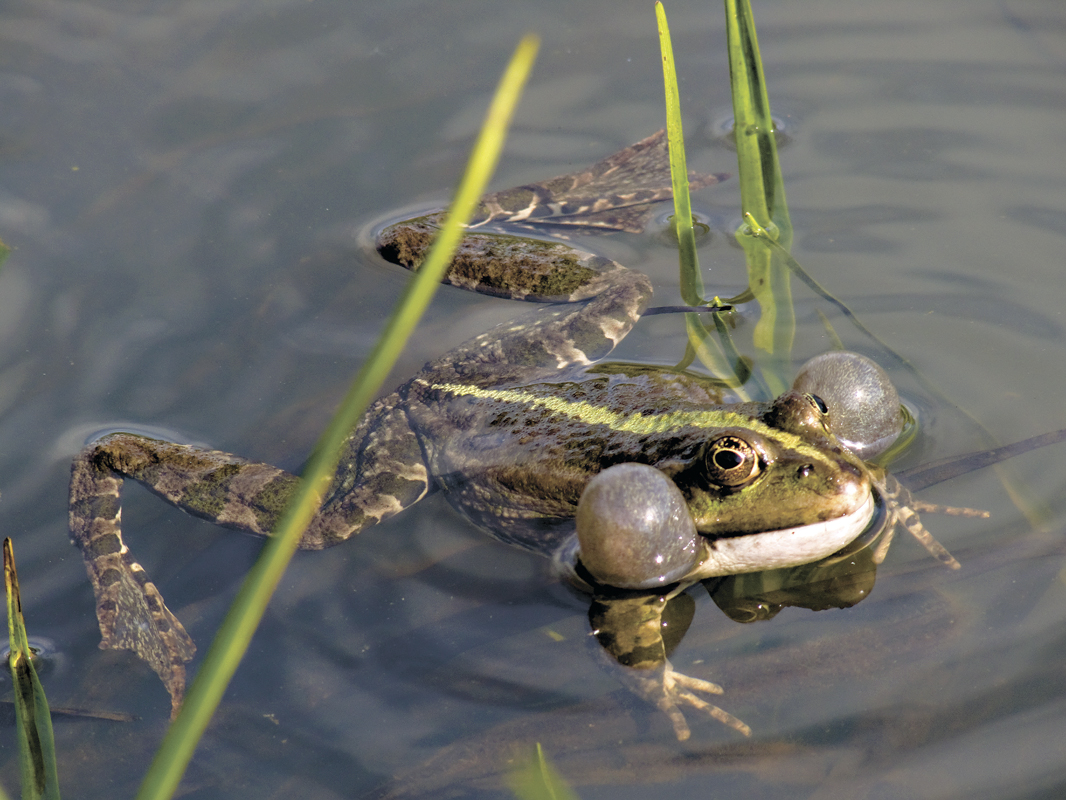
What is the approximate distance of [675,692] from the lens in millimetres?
3209

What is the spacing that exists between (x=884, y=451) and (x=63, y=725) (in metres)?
3.65

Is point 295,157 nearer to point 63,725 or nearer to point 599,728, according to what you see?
point 63,725

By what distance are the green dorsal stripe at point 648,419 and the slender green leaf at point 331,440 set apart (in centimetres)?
226

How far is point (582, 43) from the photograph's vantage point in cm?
577

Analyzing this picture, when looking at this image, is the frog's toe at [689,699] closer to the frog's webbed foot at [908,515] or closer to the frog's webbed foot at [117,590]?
the frog's webbed foot at [908,515]

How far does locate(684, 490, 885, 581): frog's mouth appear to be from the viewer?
3197 mm

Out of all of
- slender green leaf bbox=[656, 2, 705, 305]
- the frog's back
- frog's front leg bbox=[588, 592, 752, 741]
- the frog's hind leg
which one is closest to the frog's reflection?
frog's front leg bbox=[588, 592, 752, 741]

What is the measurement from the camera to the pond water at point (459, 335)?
316 cm

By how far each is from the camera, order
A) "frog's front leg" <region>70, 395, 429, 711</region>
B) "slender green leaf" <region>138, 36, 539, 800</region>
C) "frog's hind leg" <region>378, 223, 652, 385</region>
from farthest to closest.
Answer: "frog's hind leg" <region>378, 223, 652, 385</region>, "frog's front leg" <region>70, 395, 429, 711</region>, "slender green leaf" <region>138, 36, 539, 800</region>

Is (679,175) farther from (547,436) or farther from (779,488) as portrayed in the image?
(779,488)

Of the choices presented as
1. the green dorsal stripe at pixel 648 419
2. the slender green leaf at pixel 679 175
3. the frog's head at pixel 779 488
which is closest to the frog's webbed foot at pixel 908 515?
the frog's head at pixel 779 488

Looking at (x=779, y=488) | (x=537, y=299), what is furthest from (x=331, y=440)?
(x=537, y=299)

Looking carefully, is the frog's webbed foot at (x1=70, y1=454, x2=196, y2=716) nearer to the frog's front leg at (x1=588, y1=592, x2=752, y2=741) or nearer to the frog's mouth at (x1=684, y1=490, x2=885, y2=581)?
the frog's front leg at (x1=588, y1=592, x2=752, y2=741)

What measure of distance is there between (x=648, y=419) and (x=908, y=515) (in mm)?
1180
